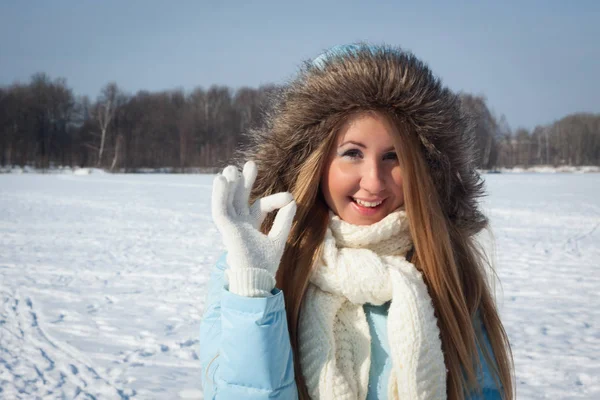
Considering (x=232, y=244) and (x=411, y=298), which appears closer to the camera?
(x=232, y=244)

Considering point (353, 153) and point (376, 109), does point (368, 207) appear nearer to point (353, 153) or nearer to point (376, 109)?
point (353, 153)

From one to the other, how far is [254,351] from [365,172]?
0.55 m

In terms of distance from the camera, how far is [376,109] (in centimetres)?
137

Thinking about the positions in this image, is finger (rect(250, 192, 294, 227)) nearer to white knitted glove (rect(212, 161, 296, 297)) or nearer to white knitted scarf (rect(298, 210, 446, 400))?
white knitted glove (rect(212, 161, 296, 297))

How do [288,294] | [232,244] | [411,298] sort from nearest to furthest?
[232,244] < [411,298] < [288,294]

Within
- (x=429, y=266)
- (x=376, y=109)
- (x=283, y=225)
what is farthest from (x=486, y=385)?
(x=376, y=109)

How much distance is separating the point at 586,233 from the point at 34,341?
8.60 metres

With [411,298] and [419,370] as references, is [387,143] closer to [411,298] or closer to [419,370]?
[411,298]

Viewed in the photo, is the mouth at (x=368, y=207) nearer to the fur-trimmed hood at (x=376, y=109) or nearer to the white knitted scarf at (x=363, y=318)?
the white knitted scarf at (x=363, y=318)

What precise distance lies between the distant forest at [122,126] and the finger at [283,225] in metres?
43.5

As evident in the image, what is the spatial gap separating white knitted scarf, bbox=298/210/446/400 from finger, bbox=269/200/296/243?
0.53 ft

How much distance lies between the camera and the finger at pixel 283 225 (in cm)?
122

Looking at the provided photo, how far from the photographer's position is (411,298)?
125cm

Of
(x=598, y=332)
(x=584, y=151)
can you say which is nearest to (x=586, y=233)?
(x=598, y=332)
